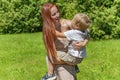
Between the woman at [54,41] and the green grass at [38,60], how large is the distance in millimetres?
3699

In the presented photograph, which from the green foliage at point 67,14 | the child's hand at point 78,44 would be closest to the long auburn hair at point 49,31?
the child's hand at point 78,44

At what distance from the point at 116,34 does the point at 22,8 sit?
4.09 metres

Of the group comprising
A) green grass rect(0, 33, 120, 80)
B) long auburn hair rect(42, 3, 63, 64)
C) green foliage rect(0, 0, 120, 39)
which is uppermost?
long auburn hair rect(42, 3, 63, 64)

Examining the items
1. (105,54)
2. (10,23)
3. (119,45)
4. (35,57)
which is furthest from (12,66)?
(10,23)

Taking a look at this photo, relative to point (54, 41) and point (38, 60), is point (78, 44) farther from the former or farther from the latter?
point (38, 60)

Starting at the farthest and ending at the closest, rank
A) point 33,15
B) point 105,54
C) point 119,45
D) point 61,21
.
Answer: point 33,15 → point 119,45 → point 105,54 → point 61,21

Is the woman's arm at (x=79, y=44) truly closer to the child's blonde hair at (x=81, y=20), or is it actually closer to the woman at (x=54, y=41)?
the woman at (x=54, y=41)

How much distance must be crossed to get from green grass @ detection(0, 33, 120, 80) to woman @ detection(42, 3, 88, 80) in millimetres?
3699

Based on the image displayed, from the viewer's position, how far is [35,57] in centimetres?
1167

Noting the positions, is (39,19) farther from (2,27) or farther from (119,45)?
(119,45)

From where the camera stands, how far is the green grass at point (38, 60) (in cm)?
980

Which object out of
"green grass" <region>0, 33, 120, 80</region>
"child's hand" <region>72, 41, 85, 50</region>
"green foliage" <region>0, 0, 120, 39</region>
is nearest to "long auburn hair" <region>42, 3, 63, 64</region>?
"child's hand" <region>72, 41, 85, 50</region>

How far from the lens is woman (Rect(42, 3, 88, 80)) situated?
5609 millimetres

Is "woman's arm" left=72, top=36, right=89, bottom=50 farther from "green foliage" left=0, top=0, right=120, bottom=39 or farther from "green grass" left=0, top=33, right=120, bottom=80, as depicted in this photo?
"green foliage" left=0, top=0, right=120, bottom=39
